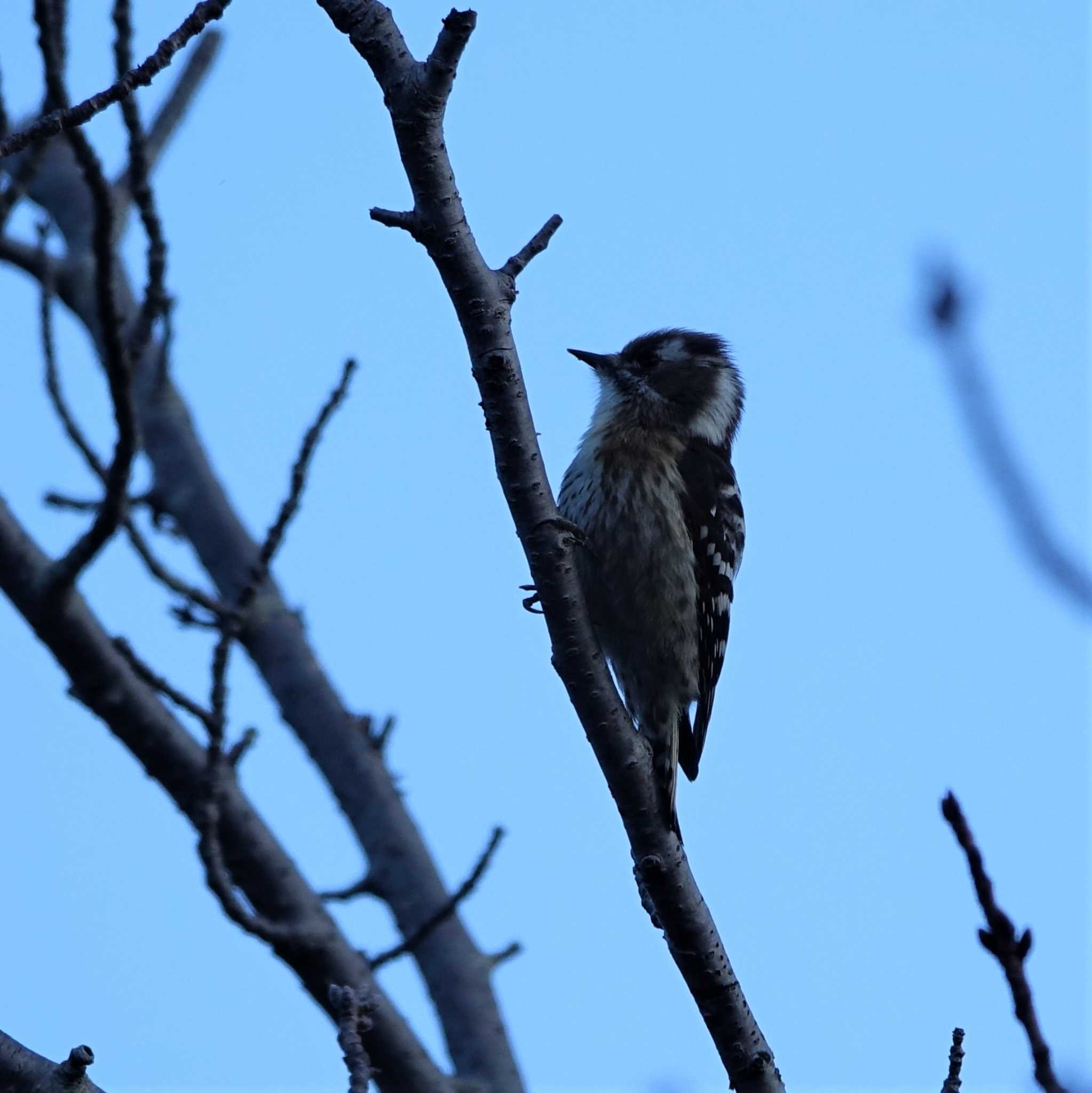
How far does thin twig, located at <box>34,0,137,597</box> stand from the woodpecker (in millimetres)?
1502

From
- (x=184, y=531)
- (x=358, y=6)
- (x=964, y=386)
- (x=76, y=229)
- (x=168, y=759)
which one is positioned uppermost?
(x=76, y=229)

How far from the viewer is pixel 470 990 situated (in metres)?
5.98

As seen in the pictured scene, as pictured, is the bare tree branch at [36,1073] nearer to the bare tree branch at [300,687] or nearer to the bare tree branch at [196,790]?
the bare tree branch at [196,790]

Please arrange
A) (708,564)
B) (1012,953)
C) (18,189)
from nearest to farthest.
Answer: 1. (1012,953)
2. (18,189)
3. (708,564)

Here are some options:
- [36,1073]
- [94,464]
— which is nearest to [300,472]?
[94,464]

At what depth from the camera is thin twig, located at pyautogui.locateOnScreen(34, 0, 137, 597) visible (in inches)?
174

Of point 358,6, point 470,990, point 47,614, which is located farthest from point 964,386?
point 470,990

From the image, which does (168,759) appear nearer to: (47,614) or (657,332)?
(47,614)

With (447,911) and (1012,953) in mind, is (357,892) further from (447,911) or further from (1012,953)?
(1012,953)

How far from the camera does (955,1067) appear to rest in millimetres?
2973

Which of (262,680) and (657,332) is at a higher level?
(657,332)

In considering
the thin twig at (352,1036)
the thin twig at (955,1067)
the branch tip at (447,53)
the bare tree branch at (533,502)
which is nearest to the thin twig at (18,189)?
the bare tree branch at (533,502)

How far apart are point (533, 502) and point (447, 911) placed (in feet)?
7.22

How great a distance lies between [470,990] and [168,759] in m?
1.64
